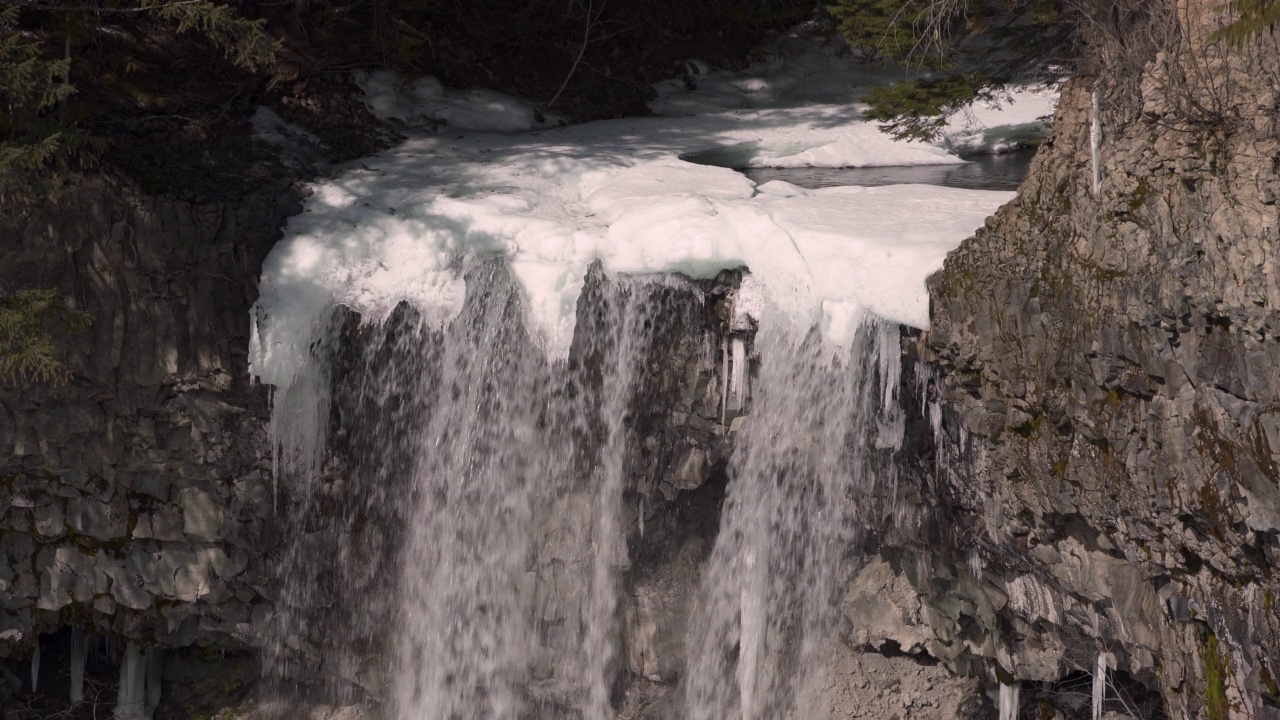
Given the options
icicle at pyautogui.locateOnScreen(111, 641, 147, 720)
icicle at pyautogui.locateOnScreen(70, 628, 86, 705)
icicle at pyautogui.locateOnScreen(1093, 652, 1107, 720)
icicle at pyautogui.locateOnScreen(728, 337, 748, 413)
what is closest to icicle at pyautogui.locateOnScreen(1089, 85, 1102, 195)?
icicle at pyautogui.locateOnScreen(728, 337, 748, 413)

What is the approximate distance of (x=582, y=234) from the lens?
9.39 m

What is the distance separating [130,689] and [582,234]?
6.35 m

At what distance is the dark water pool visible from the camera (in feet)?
36.1

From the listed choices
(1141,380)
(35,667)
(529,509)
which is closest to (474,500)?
(529,509)

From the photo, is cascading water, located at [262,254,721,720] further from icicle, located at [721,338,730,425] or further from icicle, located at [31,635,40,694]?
icicle, located at [31,635,40,694]

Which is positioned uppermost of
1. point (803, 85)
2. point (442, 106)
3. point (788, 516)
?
point (803, 85)

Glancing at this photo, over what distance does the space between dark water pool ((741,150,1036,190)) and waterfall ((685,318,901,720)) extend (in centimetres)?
295

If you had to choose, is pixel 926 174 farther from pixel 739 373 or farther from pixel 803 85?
pixel 803 85

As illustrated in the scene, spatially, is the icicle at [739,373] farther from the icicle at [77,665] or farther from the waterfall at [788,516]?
the icicle at [77,665]

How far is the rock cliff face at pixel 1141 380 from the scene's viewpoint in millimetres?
5906

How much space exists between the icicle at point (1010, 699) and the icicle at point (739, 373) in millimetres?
3051

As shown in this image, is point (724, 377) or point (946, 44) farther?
point (946, 44)

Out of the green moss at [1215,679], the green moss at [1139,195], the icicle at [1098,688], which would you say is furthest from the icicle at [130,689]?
the green moss at [1139,195]

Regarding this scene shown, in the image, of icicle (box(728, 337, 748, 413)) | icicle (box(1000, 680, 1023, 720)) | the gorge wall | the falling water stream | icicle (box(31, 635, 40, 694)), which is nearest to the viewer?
the gorge wall
